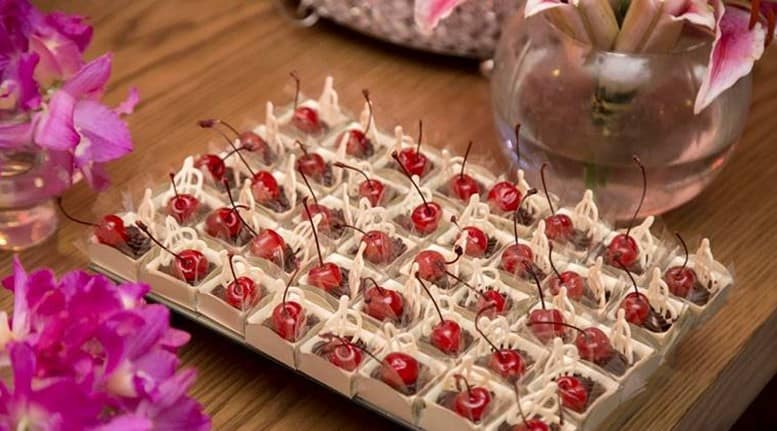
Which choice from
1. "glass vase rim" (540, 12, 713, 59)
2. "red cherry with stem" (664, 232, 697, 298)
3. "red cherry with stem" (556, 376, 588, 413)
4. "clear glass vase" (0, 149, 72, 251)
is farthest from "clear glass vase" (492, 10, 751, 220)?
"clear glass vase" (0, 149, 72, 251)

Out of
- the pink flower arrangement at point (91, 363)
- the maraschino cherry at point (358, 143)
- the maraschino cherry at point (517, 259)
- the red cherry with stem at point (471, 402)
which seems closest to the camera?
the pink flower arrangement at point (91, 363)

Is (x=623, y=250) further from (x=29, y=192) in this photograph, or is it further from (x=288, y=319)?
(x=29, y=192)

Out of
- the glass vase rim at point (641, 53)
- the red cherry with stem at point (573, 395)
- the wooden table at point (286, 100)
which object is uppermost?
the glass vase rim at point (641, 53)

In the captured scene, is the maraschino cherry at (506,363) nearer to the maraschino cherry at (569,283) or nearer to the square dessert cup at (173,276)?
the maraschino cherry at (569,283)

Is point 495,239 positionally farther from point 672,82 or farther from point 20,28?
point 20,28

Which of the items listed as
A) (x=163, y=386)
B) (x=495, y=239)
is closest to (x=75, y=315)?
(x=163, y=386)

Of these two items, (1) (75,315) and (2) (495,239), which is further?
(2) (495,239)

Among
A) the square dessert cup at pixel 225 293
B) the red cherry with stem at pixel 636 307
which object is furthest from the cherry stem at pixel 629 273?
the square dessert cup at pixel 225 293

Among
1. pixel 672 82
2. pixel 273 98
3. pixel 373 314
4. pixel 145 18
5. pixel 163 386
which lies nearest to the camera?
pixel 163 386
